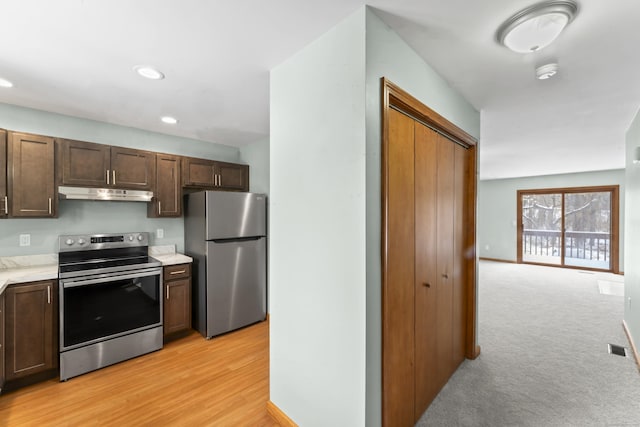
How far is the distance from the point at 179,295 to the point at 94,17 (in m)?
2.59

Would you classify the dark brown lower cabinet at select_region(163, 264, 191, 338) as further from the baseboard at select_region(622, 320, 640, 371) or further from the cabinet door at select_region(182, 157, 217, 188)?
the baseboard at select_region(622, 320, 640, 371)

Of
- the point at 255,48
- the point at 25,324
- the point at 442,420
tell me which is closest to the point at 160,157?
the point at 25,324

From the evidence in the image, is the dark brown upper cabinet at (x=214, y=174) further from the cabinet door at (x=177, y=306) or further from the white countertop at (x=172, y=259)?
the cabinet door at (x=177, y=306)

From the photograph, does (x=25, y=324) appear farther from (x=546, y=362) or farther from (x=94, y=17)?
(x=546, y=362)

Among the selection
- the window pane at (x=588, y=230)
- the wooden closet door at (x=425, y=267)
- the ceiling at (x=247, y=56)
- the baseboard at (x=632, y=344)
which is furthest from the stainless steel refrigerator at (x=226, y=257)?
the window pane at (x=588, y=230)

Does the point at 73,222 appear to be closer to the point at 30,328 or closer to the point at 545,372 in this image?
the point at 30,328

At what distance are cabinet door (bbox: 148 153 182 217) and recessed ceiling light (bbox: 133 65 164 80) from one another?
1388mm

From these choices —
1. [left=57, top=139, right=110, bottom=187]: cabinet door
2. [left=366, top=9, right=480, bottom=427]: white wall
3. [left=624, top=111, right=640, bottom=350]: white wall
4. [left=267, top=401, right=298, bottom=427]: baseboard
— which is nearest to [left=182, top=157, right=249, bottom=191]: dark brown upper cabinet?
[left=57, top=139, right=110, bottom=187]: cabinet door

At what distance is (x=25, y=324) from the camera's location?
2184 millimetres

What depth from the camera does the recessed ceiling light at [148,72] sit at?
1866 mm

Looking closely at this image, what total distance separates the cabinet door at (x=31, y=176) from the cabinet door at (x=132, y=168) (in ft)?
1.58

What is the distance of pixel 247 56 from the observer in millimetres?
1743

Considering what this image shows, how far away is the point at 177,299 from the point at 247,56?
263 cm

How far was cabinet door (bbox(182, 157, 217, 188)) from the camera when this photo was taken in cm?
337
